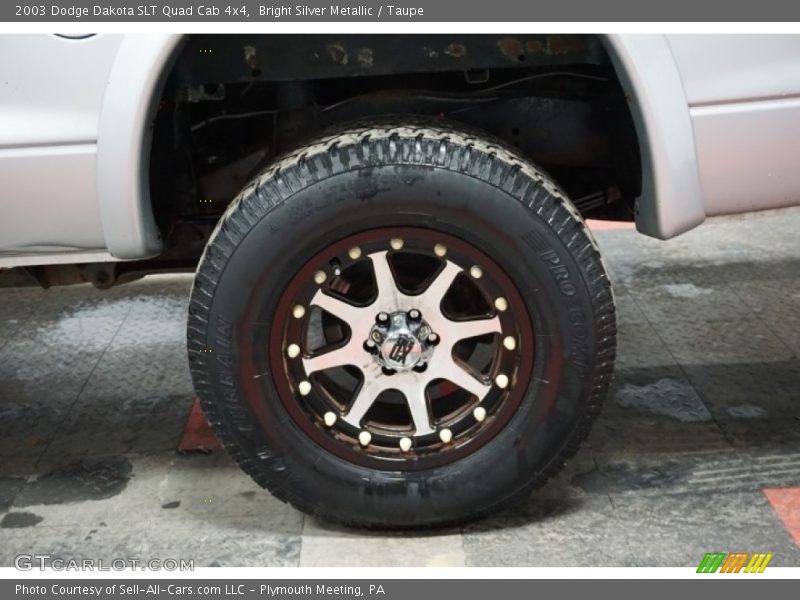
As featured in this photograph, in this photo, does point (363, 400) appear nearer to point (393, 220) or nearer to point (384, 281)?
point (384, 281)

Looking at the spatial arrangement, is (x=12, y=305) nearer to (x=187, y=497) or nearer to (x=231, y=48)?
(x=187, y=497)

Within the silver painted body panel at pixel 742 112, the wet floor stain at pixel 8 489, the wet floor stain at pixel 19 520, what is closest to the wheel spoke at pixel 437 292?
the silver painted body panel at pixel 742 112

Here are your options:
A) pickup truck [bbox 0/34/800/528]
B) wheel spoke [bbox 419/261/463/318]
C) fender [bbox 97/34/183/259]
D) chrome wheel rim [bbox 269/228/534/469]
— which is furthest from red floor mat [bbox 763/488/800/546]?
fender [bbox 97/34/183/259]

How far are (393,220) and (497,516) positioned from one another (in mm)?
780

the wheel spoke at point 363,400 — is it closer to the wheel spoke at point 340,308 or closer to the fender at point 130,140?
the wheel spoke at point 340,308

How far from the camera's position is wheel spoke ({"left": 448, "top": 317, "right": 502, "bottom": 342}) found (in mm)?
2275

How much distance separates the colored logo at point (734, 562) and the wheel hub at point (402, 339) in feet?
2.55

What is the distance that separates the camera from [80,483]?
8.92 feet

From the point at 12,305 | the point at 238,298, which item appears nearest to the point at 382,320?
the point at 238,298

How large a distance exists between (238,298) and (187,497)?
681 mm

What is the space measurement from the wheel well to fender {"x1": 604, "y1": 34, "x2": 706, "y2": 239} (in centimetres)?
18

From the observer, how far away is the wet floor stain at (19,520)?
253 cm

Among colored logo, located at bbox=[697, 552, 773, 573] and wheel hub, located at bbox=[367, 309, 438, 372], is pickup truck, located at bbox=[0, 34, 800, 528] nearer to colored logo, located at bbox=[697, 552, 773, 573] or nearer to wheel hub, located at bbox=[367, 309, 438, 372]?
wheel hub, located at bbox=[367, 309, 438, 372]

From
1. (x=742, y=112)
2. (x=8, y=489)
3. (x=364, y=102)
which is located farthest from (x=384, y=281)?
(x=8, y=489)
